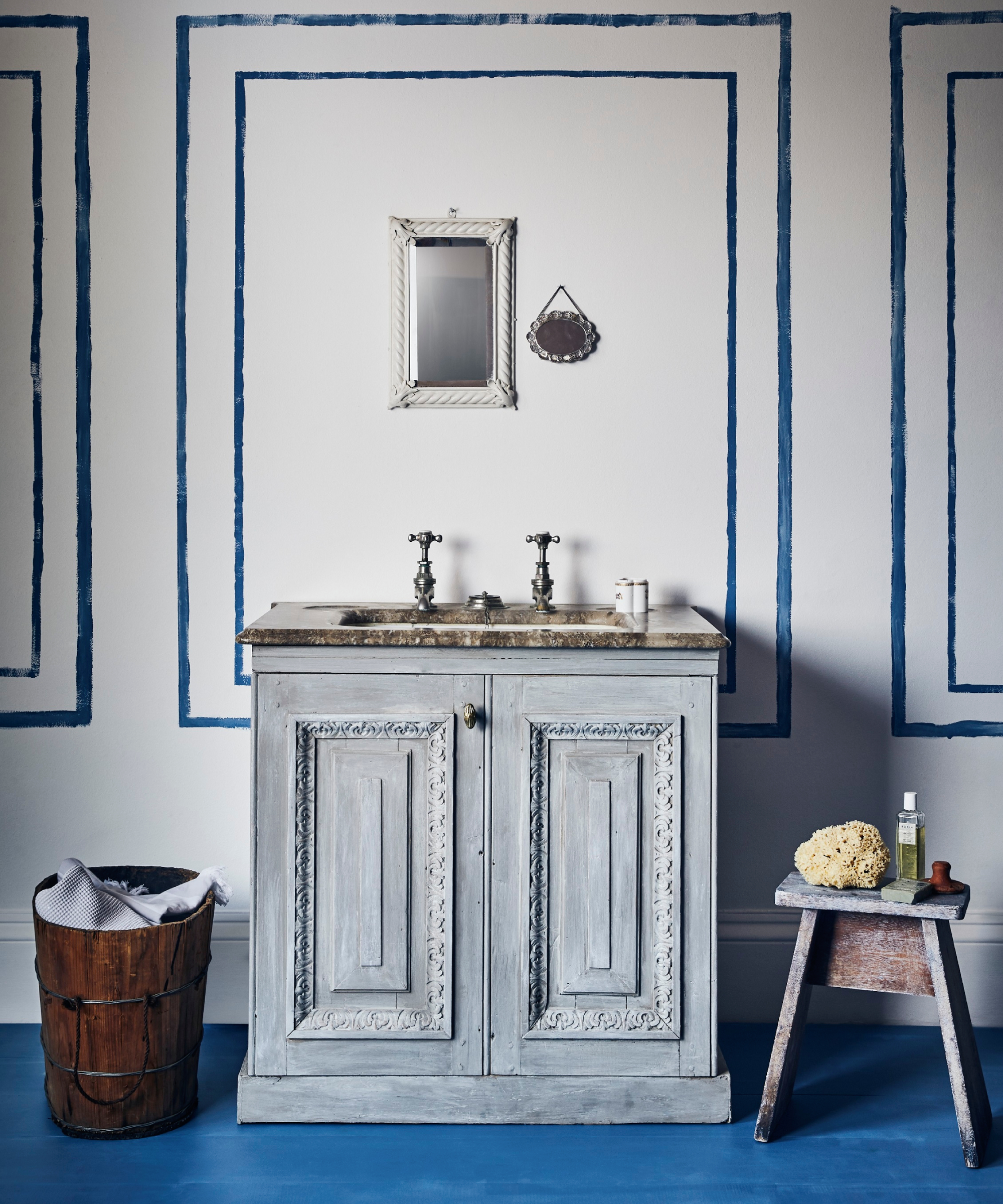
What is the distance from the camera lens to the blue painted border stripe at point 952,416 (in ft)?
8.48

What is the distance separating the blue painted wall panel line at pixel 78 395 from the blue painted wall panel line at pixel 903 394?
193 cm

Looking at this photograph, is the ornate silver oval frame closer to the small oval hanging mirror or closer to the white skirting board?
the small oval hanging mirror

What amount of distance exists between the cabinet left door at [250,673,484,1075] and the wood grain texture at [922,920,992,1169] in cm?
85

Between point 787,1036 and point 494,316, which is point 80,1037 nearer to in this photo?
point 787,1036

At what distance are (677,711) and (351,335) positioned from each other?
121cm

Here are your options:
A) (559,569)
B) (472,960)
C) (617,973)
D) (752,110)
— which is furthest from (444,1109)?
(752,110)

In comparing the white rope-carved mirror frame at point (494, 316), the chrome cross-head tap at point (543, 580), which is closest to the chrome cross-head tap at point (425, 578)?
the chrome cross-head tap at point (543, 580)

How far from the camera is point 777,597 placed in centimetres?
264

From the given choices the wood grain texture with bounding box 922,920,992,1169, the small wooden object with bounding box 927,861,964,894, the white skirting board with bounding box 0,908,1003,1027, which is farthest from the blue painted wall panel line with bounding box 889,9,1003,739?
the wood grain texture with bounding box 922,920,992,1169

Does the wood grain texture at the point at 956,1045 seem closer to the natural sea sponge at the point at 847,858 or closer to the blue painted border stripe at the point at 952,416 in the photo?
the natural sea sponge at the point at 847,858

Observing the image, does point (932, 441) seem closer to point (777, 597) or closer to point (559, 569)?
point (777, 597)

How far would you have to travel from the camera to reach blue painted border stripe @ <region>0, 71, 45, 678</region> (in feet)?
8.50

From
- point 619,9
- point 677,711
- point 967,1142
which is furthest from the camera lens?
point 619,9

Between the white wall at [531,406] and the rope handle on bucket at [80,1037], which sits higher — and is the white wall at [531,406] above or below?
above
